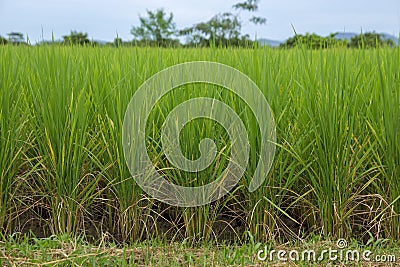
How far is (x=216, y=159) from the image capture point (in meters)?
2.38

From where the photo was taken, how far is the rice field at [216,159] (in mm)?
2398

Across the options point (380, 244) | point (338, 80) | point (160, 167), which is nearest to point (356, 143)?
point (338, 80)

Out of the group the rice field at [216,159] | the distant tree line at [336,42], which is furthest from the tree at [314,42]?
the rice field at [216,159]

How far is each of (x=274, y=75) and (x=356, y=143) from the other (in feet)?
1.74

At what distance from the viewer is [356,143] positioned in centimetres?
253

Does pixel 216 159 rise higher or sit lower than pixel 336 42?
lower

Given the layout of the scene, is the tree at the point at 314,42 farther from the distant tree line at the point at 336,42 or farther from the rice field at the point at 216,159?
the rice field at the point at 216,159

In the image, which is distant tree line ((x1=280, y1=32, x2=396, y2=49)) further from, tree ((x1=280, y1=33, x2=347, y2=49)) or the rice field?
the rice field

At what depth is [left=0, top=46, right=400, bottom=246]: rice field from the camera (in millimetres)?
2398

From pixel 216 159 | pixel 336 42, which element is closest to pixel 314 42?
pixel 336 42

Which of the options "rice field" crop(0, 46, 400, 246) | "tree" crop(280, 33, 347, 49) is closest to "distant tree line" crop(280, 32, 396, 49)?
"tree" crop(280, 33, 347, 49)

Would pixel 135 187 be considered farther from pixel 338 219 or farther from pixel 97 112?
pixel 338 219

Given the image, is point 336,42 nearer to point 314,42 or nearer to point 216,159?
point 216,159

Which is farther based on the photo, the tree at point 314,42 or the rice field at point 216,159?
the tree at point 314,42
